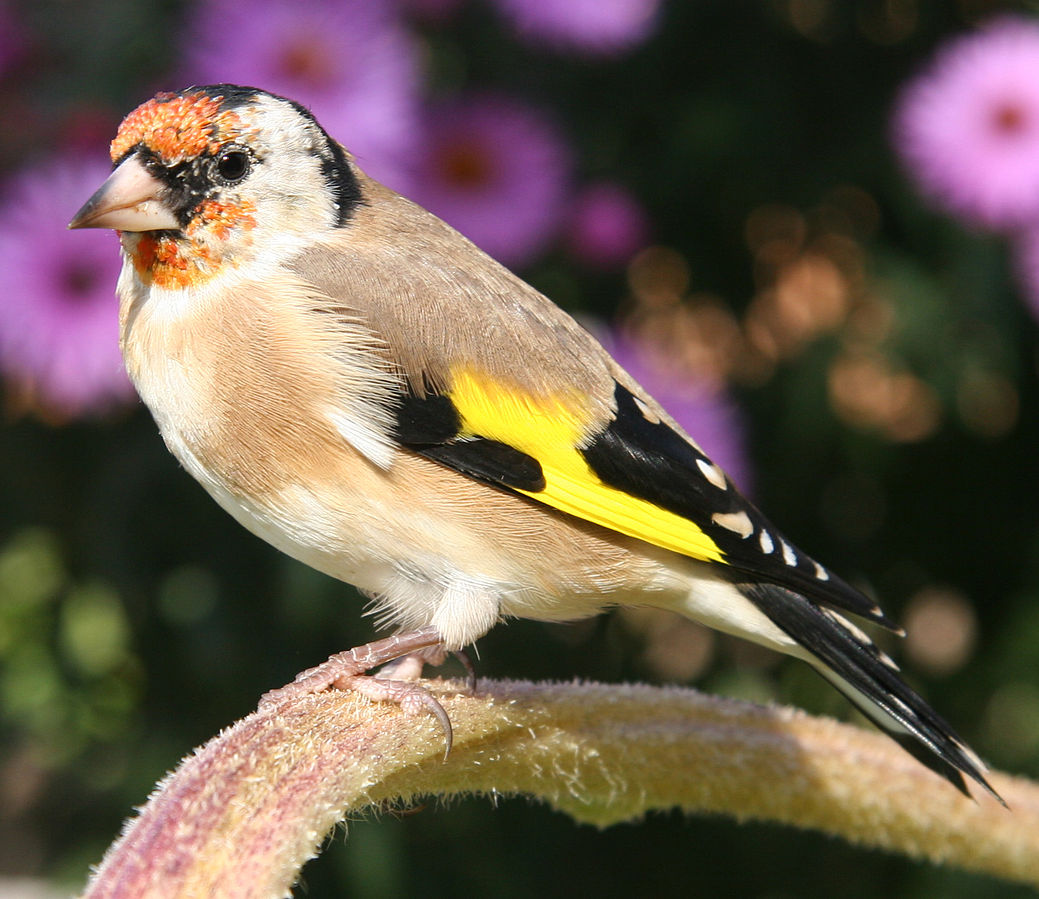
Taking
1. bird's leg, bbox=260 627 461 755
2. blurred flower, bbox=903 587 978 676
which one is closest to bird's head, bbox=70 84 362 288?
bird's leg, bbox=260 627 461 755

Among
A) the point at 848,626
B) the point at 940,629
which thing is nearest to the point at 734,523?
the point at 848,626

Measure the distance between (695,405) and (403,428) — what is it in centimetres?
105

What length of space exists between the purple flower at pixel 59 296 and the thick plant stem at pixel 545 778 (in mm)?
1136

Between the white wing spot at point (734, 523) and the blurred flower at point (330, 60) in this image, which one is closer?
the white wing spot at point (734, 523)

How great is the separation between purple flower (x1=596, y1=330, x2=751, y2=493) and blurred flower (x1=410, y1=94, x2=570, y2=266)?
277mm

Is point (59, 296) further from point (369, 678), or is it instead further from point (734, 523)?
point (734, 523)

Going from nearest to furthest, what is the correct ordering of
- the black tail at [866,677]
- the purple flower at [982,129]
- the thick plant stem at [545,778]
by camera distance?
1. the thick plant stem at [545,778]
2. the black tail at [866,677]
3. the purple flower at [982,129]

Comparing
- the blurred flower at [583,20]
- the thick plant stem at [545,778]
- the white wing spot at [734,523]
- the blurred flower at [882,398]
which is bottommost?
the thick plant stem at [545,778]

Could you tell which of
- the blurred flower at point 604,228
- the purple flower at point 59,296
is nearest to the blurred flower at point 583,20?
the blurred flower at point 604,228

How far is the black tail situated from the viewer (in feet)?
6.15

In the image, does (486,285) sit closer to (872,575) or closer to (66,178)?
(66,178)

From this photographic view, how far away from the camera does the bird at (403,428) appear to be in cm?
182

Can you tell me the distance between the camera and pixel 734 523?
195 centimetres

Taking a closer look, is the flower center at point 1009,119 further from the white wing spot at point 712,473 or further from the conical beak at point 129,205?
the conical beak at point 129,205
